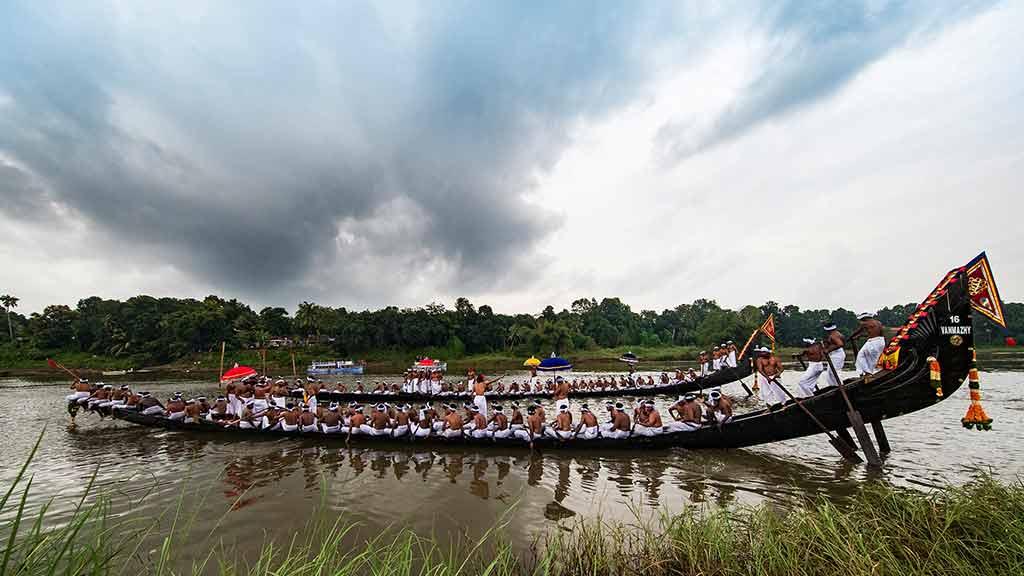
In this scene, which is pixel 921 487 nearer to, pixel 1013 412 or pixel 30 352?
pixel 1013 412

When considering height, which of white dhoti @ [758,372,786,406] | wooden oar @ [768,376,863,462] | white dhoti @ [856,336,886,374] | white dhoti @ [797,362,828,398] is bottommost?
wooden oar @ [768,376,863,462]

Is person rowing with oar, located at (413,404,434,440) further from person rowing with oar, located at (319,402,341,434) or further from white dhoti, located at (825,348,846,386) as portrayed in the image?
white dhoti, located at (825,348,846,386)

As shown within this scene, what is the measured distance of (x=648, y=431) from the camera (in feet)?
Result: 36.2

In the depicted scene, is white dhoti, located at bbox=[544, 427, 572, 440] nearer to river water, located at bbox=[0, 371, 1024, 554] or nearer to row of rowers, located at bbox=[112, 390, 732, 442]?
row of rowers, located at bbox=[112, 390, 732, 442]

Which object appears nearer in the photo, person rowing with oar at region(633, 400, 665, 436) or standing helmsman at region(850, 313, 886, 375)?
standing helmsman at region(850, 313, 886, 375)

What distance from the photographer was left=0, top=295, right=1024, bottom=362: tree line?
60.9m

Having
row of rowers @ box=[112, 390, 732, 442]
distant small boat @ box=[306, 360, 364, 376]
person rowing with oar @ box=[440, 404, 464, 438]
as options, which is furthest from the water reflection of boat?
distant small boat @ box=[306, 360, 364, 376]

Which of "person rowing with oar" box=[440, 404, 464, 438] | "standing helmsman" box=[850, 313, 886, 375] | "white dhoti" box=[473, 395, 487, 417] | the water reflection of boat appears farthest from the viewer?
"white dhoti" box=[473, 395, 487, 417]

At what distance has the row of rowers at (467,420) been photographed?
439 inches

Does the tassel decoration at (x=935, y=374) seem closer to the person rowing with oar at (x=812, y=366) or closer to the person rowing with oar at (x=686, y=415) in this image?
the person rowing with oar at (x=812, y=366)

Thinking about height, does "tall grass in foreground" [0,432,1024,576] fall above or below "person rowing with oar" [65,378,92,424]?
below

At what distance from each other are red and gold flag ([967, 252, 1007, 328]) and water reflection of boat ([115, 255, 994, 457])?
3 cm

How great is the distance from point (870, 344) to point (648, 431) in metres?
5.42

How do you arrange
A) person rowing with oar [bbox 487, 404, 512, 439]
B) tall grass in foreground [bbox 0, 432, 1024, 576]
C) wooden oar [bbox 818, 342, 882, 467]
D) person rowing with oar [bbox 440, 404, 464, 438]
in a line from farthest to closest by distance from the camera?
person rowing with oar [bbox 440, 404, 464, 438] < person rowing with oar [bbox 487, 404, 512, 439] < wooden oar [bbox 818, 342, 882, 467] < tall grass in foreground [bbox 0, 432, 1024, 576]
